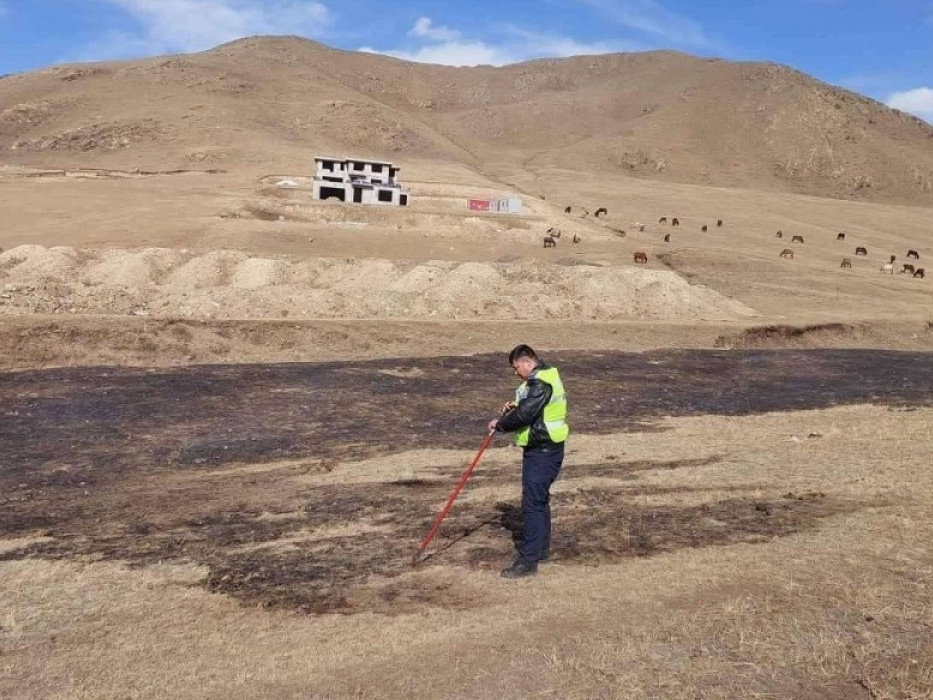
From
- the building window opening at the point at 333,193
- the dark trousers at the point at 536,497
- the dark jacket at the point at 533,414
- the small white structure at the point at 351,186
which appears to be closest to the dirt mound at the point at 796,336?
the dark trousers at the point at 536,497

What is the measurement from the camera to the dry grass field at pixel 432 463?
21.6 feet

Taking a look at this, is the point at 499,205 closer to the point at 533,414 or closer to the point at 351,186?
the point at 351,186

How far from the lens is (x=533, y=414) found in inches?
313

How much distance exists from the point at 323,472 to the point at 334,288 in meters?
20.0

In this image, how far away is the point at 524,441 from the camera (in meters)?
8.15

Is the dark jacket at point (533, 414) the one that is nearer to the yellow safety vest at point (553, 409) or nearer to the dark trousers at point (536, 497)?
the yellow safety vest at point (553, 409)

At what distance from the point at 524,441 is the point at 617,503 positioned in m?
2.95

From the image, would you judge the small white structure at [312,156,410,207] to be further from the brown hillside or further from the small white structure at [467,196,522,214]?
the brown hillside

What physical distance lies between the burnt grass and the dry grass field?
0.06 metres

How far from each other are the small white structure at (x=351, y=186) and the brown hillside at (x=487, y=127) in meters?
17.4

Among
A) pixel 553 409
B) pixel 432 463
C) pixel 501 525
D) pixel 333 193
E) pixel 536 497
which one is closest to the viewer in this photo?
pixel 553 409

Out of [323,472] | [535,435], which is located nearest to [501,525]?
[535,435]

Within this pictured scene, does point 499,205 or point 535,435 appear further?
point 499,205

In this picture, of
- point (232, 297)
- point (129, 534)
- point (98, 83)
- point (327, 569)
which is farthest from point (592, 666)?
point (98, 83)
